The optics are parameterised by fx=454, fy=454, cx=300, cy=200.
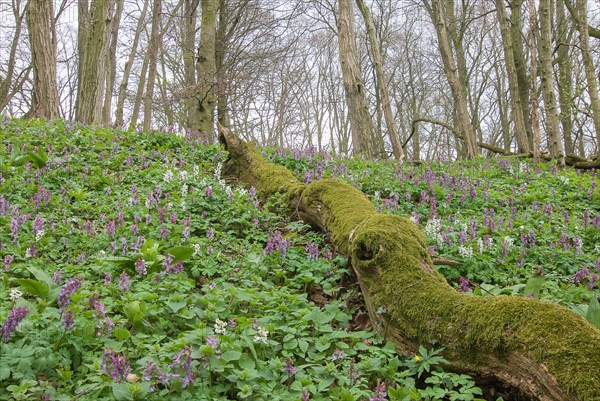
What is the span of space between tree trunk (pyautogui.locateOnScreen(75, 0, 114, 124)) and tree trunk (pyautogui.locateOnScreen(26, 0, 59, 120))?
2.46ft

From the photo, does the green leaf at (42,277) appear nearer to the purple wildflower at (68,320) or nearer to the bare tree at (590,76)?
the purple wildflower at (68,320)

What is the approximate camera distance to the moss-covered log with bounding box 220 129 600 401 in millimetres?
2283

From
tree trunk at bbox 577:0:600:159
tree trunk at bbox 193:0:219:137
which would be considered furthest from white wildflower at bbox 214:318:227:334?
tree trunk at bbox 577:0:600:159

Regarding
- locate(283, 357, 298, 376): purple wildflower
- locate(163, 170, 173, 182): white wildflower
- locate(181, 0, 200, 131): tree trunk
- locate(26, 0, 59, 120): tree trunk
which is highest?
locate(181, 0, 200, 131): tree trunk

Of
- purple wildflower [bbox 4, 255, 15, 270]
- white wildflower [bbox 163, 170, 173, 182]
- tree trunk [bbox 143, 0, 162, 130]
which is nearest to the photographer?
purple wildflower [bbox 4, 255, 15, 270]

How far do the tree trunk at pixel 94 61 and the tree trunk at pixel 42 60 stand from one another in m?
0.75

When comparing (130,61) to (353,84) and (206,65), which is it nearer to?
(206,65)

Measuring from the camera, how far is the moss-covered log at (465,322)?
2.28 m

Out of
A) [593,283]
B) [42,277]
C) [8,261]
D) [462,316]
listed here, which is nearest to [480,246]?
[593,283]

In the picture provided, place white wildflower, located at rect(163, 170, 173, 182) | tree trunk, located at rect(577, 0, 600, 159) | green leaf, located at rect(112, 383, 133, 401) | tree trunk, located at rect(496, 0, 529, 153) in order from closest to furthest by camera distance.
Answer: green leaf, located at rect(112, 383, 133, 401), white wildflower, located at rect(163, 170, 173, 182), tree trunk, located at rect(577, 0, 600, 159), tree trunk, located at rect(496, 0, 529, 153)

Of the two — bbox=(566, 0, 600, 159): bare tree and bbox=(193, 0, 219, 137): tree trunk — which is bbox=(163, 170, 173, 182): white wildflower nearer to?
bbox=(193, 0, 219, 137): tree trunk

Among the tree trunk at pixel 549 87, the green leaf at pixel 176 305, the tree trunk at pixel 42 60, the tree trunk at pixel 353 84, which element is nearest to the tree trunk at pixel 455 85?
the tree trunk at pixel 353 84

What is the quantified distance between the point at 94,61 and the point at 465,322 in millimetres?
10709

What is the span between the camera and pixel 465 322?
2.80 meters
